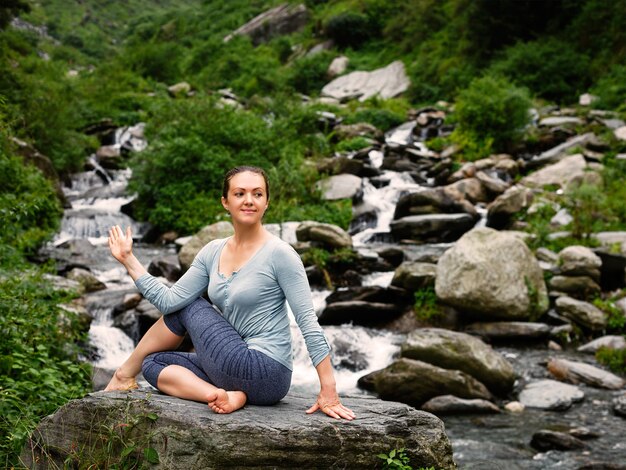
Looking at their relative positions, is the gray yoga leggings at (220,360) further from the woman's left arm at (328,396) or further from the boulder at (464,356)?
the boulder at (464,356)

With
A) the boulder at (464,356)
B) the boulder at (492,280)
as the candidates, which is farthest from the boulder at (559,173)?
the boulder at (464,356)

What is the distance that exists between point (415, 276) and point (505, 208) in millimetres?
5923

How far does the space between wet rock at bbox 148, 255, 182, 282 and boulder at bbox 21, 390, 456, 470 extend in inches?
358

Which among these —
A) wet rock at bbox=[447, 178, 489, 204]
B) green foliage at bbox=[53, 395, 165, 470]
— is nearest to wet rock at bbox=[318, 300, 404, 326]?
green foliage at bbox=[53, 395, 165, 470]

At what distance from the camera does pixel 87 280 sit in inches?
474

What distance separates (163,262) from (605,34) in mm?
23412

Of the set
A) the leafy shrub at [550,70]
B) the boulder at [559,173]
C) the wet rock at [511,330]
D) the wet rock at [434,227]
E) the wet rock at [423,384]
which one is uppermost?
the leafy shrub at [550,70]

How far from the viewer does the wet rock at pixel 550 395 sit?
315 inches

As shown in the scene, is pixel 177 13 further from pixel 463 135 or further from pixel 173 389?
pixel 173 389

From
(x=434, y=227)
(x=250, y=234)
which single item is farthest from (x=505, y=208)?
(x=250, y=234)

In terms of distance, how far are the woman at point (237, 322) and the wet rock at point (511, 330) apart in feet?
24.5

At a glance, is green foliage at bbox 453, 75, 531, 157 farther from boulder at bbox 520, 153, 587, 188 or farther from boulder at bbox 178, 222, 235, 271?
boulder at bbox 178, 222, 235, 271

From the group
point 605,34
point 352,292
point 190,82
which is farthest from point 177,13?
point 352,292

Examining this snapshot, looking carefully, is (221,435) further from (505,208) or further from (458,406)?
(505,208)
